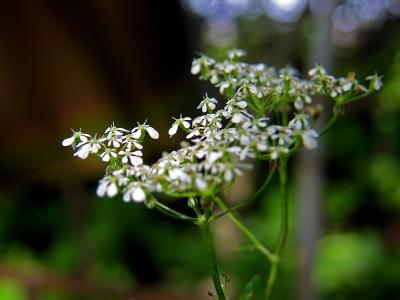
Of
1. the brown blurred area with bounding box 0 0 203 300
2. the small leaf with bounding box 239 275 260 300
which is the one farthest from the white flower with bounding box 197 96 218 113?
the brown blurred area with bounding box 0 0 203 300

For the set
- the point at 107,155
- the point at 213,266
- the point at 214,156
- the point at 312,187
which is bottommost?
the point at 213,266

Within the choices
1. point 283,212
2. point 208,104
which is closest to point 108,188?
point 208,104

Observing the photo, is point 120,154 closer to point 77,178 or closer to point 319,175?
point 319,175

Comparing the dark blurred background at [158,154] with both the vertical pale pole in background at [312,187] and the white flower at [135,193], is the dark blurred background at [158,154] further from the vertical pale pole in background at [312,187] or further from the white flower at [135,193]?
the white flower at [135,193]

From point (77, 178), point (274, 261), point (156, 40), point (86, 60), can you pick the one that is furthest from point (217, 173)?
point (77, 178)

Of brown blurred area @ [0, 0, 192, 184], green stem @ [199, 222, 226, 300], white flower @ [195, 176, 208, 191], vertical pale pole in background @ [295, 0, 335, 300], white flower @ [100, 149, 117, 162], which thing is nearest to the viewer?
white flower @ [195, 176, 208, 191]

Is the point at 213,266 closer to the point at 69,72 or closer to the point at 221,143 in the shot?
the point at 221,143

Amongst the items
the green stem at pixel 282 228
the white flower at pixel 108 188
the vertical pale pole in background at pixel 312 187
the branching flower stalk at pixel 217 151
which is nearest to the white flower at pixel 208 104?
the branching flower stalk at pixel 217 151

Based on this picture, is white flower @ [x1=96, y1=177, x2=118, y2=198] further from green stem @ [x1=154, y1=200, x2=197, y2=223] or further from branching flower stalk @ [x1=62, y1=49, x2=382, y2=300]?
green stem @ [x1=154, y1=200, x2=197, y2=223]
